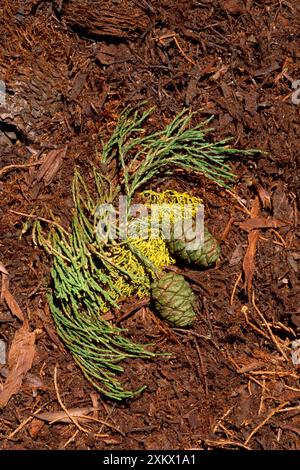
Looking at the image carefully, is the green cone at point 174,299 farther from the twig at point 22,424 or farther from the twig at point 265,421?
the twig at point 22,424

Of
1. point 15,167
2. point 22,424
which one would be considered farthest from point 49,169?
point 22,424

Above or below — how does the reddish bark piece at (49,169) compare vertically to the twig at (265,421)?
above

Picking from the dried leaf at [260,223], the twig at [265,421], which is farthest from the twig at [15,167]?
the twig at [265,421]

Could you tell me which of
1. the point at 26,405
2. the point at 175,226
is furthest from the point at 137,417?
the point at 175,226

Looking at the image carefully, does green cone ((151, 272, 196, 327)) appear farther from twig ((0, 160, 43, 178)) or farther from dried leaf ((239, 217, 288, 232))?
twig ((0, 160, 43, 178))

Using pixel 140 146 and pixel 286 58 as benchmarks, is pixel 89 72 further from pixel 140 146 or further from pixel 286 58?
pixel 286 58

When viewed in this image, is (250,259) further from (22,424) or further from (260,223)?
(22,424)

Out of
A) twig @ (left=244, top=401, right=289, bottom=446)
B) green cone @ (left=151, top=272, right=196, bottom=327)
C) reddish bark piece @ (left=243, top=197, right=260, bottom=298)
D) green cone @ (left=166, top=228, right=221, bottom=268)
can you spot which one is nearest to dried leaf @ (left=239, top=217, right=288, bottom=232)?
reddish bark piece @ (left=243, top=197, right=260, bottom=298)

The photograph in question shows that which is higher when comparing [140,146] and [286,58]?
[286,58]
